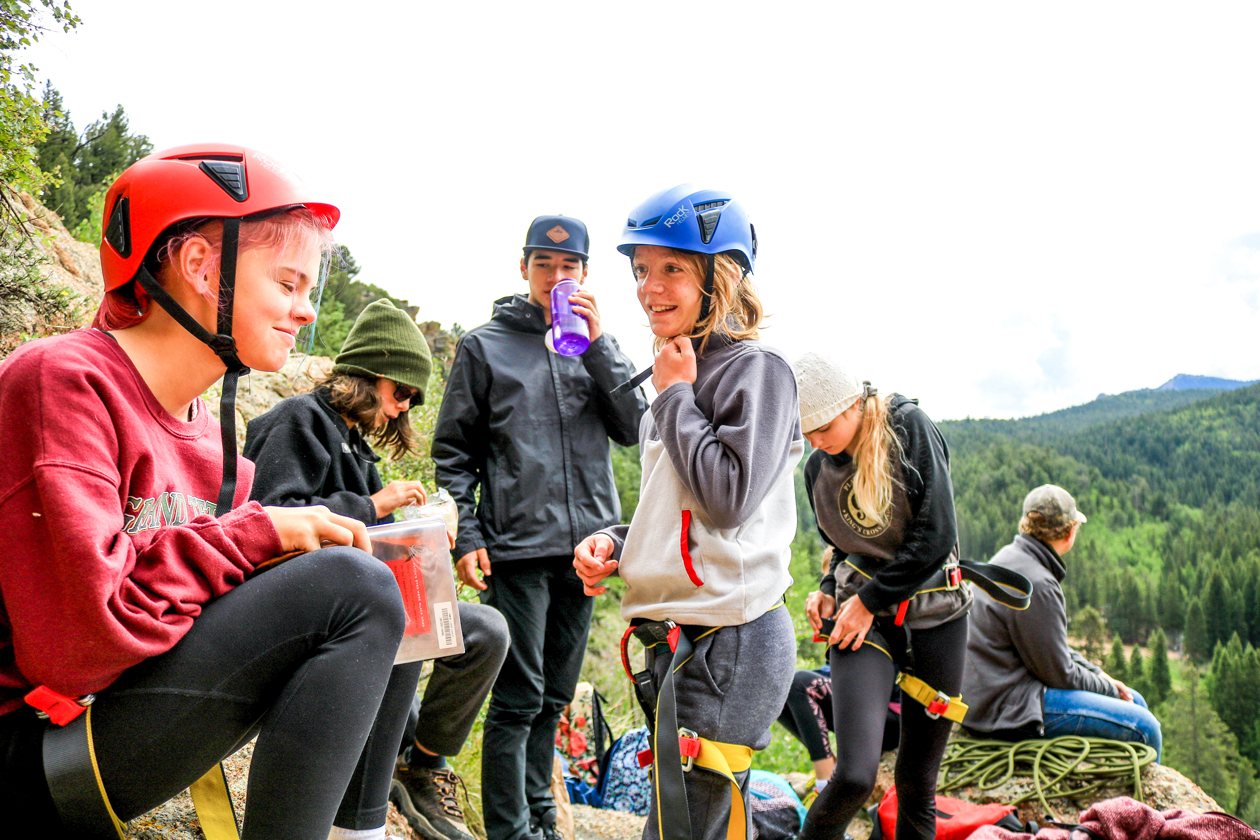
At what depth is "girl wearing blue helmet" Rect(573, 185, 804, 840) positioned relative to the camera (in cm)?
211

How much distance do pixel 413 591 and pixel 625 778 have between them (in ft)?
12.9

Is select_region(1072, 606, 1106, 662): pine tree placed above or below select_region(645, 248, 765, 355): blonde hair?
below

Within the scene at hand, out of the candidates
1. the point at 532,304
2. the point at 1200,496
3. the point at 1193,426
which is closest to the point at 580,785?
the point at 532,304

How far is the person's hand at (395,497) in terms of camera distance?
2871mm

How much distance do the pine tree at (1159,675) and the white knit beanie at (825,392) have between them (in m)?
60.9

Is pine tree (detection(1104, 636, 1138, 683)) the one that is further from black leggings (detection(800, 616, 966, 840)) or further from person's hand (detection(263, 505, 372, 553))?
person's hand (detection(263, 505, 372, 553))

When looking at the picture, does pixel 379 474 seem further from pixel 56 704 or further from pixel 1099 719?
pixel 1099 719

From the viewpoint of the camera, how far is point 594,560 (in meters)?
2.35

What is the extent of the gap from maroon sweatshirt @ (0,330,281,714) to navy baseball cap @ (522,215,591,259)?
2530 mm

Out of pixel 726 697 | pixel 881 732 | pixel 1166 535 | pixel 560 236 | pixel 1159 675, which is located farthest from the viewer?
pixel 1166 535

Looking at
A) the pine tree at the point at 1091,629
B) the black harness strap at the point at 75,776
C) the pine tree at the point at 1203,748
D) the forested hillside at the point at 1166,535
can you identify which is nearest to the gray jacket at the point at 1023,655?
the black harness strap at the point at 75,776

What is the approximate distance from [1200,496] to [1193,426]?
1061cm

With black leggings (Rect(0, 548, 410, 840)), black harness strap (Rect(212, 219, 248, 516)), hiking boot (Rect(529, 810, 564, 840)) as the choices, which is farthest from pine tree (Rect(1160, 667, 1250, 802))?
black harness strap (Rect(212, 219, 248, 516))

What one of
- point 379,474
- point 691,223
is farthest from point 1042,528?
point 379,474
